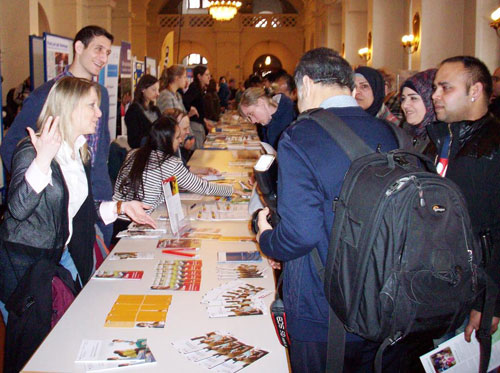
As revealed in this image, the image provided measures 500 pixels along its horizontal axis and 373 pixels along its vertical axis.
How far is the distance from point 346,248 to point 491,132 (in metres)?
0.88

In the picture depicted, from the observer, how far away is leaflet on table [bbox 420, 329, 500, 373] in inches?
71.7

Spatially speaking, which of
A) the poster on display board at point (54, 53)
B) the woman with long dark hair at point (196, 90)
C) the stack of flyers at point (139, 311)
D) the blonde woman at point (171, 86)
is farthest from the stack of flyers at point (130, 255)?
the woman with long dark hair at point (196, 90)

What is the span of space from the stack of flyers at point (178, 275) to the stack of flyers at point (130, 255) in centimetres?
11

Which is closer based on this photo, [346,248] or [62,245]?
[346,248]

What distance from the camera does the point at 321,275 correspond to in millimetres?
1541

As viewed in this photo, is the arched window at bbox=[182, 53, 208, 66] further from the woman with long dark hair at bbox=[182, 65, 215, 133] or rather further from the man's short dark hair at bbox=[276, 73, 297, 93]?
the man's short dark hair at bbox=[276, 73, 297, 93]

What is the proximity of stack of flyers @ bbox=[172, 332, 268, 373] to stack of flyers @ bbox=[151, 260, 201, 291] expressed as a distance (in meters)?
0.43

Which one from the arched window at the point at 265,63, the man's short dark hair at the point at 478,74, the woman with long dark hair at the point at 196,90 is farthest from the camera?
the arched window at the point at 265,63

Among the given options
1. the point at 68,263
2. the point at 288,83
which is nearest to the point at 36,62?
the point at 288,83

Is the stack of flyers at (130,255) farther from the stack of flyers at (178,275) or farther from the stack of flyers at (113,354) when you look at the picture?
the stack of flyers at (113,354)

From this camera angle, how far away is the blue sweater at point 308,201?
4.87 ft

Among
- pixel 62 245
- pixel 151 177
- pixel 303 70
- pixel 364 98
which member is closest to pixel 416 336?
pixel 303 70

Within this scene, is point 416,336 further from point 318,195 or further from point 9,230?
point 9,230

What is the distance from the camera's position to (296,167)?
1491mm
